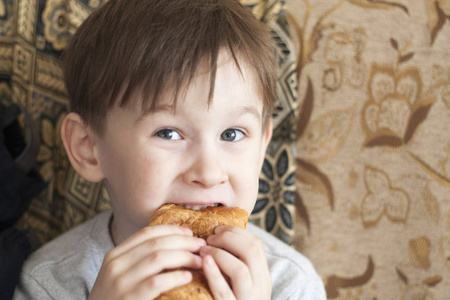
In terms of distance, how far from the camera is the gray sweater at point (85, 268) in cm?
117

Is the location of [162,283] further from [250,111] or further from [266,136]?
[266,136]

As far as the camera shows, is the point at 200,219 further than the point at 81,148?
No

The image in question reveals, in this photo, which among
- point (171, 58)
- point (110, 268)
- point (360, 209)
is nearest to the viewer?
point (110, 268)

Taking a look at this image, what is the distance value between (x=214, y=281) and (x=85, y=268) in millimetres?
535

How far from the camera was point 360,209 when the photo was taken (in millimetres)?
1330

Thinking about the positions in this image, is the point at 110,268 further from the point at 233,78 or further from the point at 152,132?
the point at 233,78

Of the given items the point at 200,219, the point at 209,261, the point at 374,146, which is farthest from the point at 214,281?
the point at 374,146

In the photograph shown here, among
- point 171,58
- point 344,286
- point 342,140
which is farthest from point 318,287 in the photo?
point 171,58

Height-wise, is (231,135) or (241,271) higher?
(231,135)

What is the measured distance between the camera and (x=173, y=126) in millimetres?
968

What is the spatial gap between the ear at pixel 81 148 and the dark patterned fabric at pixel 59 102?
0.24m

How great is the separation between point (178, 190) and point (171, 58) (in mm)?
269

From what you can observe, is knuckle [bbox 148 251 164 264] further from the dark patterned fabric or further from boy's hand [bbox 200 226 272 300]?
the dark patterned fabric

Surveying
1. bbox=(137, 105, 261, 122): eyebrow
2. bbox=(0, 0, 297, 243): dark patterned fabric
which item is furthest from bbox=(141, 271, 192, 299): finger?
bbox=(0, 0, 297, 243): dark patterned fabric
